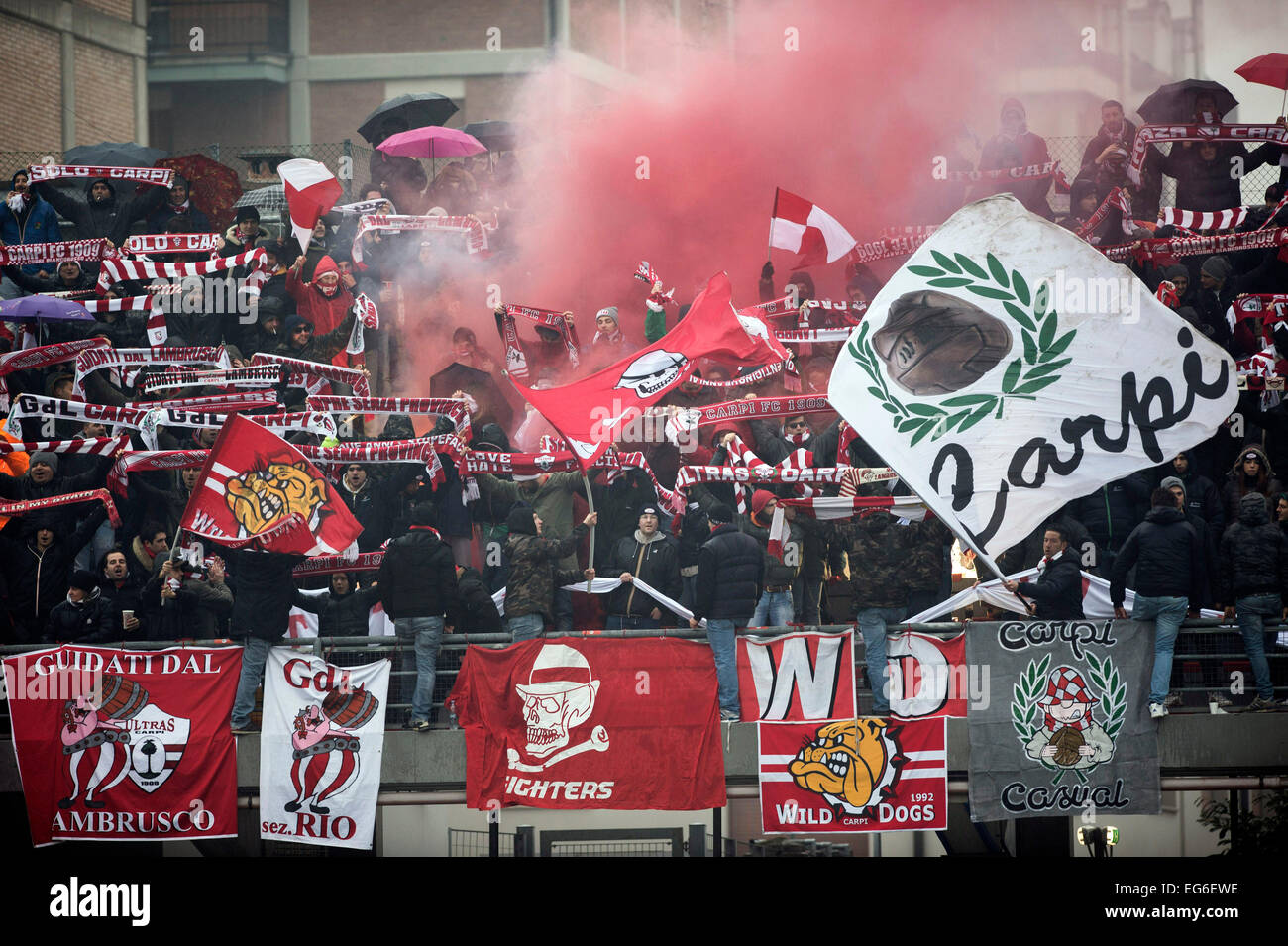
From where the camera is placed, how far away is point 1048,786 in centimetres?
1140

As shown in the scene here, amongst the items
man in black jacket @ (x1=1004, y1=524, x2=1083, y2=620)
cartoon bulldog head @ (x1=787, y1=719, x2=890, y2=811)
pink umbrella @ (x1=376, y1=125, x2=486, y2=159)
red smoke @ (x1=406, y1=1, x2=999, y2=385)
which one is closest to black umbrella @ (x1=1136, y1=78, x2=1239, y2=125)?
red smoke @ (x1=406, y1=1, x2=999, y2=385)

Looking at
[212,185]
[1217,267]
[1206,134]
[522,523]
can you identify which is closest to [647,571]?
[522,523]

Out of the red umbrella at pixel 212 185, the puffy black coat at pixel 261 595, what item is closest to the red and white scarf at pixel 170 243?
the red umbrella at pixel 212 185

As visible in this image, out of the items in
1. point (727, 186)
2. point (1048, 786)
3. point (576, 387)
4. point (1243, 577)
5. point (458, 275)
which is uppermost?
point (727, 186)

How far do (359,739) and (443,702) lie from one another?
66 centimetres

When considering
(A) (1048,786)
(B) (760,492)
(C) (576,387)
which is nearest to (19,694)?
(C) (576,387)

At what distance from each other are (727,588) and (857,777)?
1567 millimetres

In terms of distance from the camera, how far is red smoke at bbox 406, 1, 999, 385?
1736 cm

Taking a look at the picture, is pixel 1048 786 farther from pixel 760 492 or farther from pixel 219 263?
pixel 219 263

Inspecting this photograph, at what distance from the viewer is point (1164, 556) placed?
11.4m

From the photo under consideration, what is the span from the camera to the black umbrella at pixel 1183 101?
15352mm

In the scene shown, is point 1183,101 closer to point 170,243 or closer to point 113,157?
point 170,243

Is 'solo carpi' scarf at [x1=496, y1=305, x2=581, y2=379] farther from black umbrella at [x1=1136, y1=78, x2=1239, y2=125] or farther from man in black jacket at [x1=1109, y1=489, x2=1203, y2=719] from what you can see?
black umbrella at [x1=1136, y1=78, x2=1239, y2=125]

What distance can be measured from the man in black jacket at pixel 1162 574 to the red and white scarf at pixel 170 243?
849 cm
